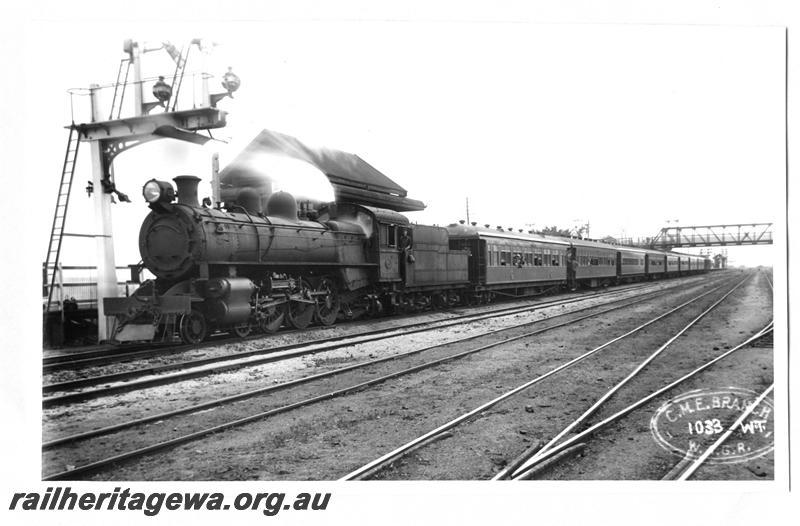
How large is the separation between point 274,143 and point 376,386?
3.32m

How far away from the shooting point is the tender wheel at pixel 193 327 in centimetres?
690

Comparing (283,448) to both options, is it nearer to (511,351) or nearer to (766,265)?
(511,351)

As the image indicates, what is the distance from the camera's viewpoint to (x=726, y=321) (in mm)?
8172

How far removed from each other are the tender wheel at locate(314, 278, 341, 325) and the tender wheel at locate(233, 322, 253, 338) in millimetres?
1376

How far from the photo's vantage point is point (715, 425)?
405cm

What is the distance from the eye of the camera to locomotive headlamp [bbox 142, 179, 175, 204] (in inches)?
257

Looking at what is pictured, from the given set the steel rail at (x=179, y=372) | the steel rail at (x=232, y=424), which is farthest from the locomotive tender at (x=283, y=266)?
the steel rail at (x=232, y=424)

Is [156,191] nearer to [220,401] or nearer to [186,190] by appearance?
[186,190]

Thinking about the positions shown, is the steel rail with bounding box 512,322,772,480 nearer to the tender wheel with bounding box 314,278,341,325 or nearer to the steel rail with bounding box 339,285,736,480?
the steel rail with bounding box 339,285,736,480

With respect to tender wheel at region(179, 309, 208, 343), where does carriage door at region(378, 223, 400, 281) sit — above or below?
above

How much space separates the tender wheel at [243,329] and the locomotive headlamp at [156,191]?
187 centimetres

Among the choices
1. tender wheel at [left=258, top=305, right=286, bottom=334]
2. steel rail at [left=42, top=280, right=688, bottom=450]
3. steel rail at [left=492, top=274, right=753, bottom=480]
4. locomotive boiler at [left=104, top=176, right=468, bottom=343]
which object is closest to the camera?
steel rail at [left=492, top=274, right=753, bottom=480]

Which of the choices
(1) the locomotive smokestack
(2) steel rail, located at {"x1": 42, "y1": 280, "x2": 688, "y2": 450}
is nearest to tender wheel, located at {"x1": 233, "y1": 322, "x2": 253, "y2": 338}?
(1) the locomotive smokestack
